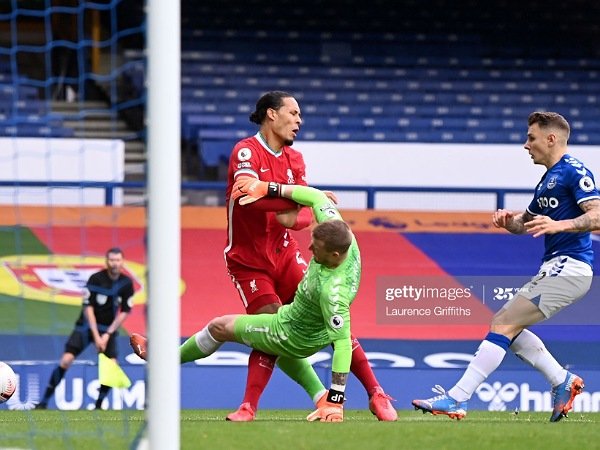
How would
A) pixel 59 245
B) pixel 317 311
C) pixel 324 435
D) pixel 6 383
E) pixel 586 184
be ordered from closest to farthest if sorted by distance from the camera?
1. pixel 324 435
2. pixel 317 311
3. pixel 586 184
4. pixel 6 383
5. pixel 59 245

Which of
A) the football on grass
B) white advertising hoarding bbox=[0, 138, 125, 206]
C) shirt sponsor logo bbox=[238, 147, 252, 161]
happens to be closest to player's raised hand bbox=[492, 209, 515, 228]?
shirt sponsor logo bbox=[238, 147, 252, 161]

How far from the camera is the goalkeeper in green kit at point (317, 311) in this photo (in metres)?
6.52

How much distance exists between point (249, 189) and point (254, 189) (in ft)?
0.12

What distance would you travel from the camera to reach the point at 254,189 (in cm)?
689

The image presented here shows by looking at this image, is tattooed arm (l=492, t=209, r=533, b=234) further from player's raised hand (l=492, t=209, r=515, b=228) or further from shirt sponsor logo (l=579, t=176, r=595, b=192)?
shirt sponsor logo (l=579, t=176, r=595, b=192)

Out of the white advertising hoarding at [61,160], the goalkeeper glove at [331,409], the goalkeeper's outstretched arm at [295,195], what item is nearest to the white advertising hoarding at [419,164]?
the white advertising hoarding at [61,160]

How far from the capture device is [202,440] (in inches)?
224

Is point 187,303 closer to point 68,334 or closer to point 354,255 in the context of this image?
point 68,334

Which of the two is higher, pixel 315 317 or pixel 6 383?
pixel 315 317

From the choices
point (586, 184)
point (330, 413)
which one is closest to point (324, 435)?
point (330, 413)

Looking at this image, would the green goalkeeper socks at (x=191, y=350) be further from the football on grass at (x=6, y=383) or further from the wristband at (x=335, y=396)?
the football on grass at (x=6, y=383)

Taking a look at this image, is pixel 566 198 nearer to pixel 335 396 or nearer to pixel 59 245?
pixel 335 396

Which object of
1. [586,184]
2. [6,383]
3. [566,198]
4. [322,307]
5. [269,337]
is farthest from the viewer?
[6,383]

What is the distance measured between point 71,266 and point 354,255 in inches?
198
